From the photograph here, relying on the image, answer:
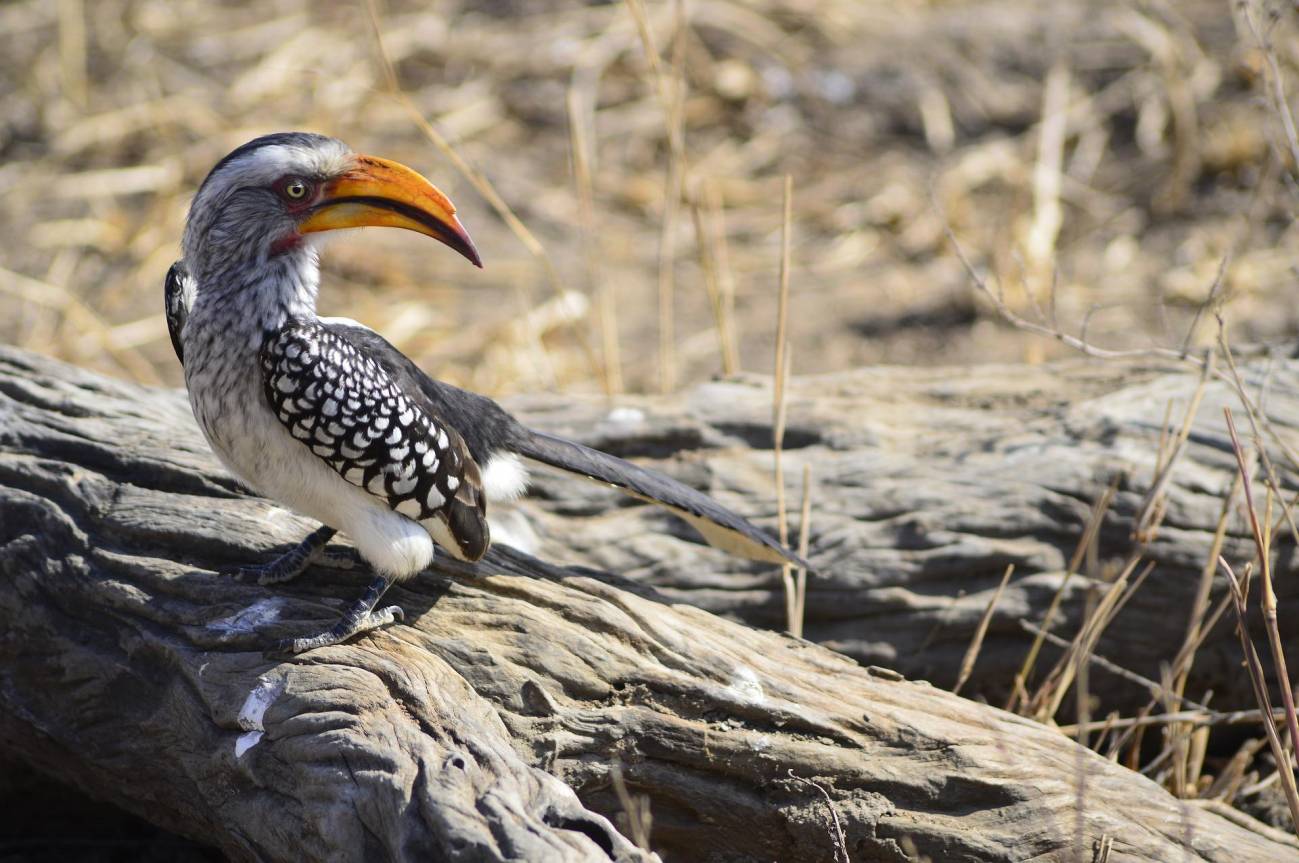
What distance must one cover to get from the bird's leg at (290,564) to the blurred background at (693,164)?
203cm

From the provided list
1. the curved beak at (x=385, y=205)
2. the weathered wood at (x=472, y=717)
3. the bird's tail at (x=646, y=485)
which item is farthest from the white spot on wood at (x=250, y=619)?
→ the curved beak at (x=385, y=205)

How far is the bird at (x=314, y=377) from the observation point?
2.56 m

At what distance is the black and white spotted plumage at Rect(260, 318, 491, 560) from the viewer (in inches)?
99.3

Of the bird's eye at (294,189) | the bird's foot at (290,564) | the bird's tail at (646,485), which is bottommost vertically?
the bird's foot at (290,564)

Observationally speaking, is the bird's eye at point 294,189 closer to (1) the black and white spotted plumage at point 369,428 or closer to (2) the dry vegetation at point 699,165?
(1) the black and white spotted plumage at point 369,428

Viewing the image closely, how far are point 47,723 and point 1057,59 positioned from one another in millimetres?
6676

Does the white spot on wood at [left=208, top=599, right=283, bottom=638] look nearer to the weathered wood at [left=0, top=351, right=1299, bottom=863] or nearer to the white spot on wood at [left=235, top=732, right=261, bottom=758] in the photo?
the weathered wood at [left=0, top=351, right=1299, bottom=863]

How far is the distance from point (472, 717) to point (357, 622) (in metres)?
0.35

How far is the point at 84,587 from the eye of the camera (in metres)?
2.77

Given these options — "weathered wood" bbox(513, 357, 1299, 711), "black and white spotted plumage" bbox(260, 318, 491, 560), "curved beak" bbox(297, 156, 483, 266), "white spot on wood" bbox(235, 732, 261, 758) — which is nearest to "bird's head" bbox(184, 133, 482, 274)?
"curved beak" bbox(297, 156, 483, 266)

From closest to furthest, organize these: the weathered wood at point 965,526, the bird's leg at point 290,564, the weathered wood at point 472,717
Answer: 1. the weathered wood at point 472,717
2. the bird's leg at point 290,564
3. the weathered wood at point 965,526

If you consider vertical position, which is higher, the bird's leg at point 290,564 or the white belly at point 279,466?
the white belly at point 279,466

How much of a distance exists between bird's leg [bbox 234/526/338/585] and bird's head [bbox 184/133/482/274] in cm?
66

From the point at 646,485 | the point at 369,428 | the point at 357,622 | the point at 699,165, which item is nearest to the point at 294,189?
the point at 369,428
